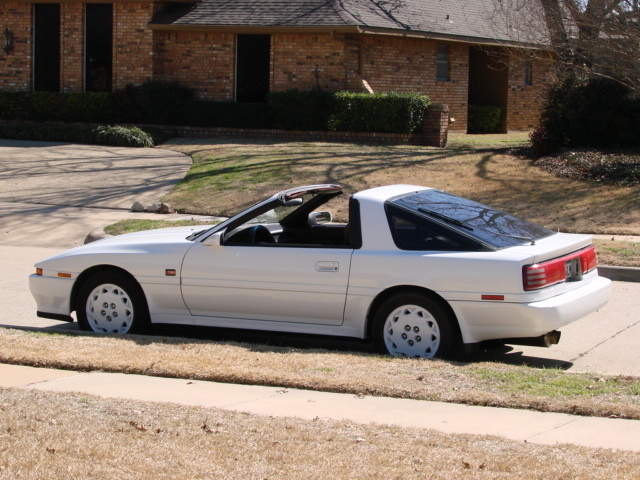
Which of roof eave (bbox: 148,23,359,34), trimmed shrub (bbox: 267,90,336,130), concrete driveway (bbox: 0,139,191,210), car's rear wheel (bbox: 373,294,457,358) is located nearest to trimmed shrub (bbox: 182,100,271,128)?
trimmed shrub (bbox: 267,90,336,130)

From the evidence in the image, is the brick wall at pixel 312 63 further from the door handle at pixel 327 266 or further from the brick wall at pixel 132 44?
the door handle at pixel 327 266

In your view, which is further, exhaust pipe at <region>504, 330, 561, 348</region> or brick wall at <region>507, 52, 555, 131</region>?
brick wall at <region>507, 52, 555, 131</region>

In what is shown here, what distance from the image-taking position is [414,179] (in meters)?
17.5

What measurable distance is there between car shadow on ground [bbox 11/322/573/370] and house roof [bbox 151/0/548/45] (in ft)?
55.4

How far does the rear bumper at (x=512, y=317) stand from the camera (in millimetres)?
6754

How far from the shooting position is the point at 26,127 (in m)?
24.8

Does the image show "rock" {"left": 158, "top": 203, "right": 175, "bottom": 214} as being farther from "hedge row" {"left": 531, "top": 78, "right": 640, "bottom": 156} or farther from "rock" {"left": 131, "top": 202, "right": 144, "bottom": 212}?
"hedge row" {"left": 531, "top": 78, "right": 640, "bottom": 156}

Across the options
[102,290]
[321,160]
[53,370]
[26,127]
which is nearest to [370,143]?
[321,160]

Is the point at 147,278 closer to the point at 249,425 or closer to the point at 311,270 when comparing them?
the point at 311,270

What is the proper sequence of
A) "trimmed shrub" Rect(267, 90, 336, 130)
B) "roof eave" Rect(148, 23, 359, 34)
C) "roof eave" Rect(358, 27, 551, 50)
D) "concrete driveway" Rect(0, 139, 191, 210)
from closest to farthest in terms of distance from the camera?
"concrete driveway" Rect(0, 139, 191, 210)
"trimmed shrub" Rect(267, 90, 336, 130)
"roof eave" Rect(358, 27, 551, 50)
"roof eave" Rect(148, 23, 359, 34)

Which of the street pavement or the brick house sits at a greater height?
the brick house

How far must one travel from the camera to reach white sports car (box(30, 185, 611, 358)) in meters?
6.89

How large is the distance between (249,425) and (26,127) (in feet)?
70.6

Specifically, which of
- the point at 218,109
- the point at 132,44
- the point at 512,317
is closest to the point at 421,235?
the point at 512,317
